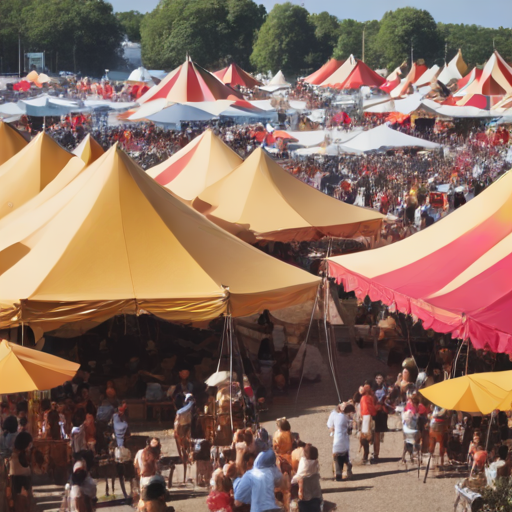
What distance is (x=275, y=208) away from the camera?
543 inches

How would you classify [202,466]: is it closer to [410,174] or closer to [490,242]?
[490,242]

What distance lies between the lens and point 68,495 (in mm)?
6660

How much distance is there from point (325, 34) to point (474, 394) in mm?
85944

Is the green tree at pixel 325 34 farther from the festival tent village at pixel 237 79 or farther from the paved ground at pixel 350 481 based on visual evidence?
the paved ground at pixel 350 481

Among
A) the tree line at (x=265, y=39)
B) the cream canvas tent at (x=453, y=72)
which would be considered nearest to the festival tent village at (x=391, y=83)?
the cream canvas tent at (x=453, y=72)

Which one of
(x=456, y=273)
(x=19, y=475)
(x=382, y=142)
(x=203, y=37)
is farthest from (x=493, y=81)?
(x=203, y=37)

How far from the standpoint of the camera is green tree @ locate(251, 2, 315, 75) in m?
82.0

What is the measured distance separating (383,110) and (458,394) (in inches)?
1029

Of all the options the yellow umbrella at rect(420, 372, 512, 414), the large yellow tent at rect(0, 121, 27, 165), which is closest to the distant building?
the large yellow tent at rect(0, 121, 27, 165)

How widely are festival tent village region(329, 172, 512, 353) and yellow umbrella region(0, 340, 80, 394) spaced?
3.56 m

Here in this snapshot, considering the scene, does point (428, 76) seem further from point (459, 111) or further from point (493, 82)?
point (459, 111)

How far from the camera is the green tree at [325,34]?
86500mm

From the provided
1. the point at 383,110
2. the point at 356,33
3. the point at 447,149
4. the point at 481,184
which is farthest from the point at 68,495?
the point at 356,33

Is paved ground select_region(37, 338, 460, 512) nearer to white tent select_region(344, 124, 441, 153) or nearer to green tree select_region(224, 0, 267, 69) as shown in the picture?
white tent select_region(344, 124, 441, 153)
